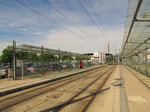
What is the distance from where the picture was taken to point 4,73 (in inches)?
717

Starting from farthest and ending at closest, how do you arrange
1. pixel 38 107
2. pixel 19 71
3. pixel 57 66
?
1. pixel 57 66
2. pixel 19 71
3. pixel 38 107

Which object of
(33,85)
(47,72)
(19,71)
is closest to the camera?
(33,85)

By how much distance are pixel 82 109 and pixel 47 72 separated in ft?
55.8

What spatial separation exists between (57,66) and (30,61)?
7742 millimetres

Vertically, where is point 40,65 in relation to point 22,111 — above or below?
above

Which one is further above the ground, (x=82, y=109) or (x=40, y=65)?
(x=40, y=65)

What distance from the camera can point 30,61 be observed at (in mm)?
18172

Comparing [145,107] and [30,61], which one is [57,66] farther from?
[145,107]

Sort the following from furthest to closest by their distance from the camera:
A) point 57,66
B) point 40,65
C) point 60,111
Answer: point 57,66 → point 40,65 → point 60,111

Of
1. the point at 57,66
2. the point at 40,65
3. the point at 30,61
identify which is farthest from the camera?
the point at 57,66

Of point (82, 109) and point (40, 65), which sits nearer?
point (82, 109)

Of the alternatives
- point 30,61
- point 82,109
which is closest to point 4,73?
point 30,61

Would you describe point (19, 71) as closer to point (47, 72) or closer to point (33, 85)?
point (33, 85)

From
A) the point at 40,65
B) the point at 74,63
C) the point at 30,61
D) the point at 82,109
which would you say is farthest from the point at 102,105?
the point at 74,63
